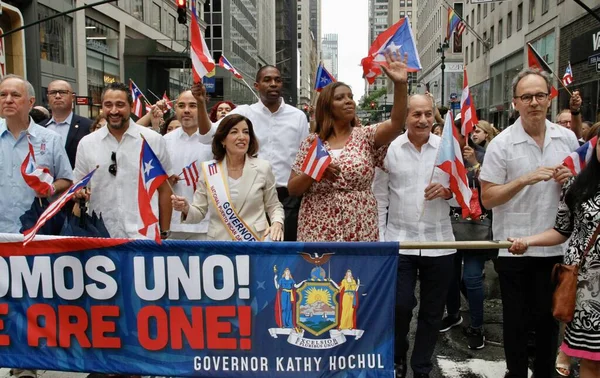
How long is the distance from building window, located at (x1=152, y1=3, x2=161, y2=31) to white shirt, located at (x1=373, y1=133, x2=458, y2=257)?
3446 cm

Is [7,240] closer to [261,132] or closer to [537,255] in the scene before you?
[261,132]

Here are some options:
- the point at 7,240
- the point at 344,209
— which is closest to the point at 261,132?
the point at 344,209

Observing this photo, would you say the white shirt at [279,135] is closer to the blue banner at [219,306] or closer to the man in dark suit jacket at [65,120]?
the man in dark suit jacket at [65,120]

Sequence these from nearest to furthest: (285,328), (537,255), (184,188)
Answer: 1. (285,328)
2. (537,255)
3. (184,188)

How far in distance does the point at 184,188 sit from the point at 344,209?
1.89 meters

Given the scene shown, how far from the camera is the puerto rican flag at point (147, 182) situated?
3.70 m

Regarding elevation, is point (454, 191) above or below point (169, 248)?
above

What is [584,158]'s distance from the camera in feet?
12.3

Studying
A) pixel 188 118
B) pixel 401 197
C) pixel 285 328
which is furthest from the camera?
pixel 188 118

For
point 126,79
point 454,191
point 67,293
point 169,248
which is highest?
point 126,79

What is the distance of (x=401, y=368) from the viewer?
4484 mm

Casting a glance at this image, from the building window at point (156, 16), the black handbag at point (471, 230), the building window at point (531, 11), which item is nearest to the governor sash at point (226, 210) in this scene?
the black handbag at point (471, 230)

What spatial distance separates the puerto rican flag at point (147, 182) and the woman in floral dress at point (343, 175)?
102cm

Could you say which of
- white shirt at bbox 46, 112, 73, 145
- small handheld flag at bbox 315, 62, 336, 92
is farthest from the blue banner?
small handheld flag at bbox 315, 62, 336, 92
